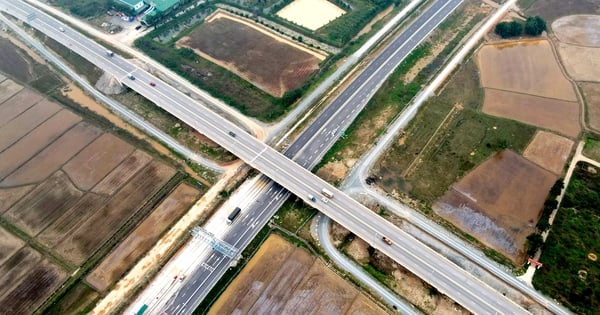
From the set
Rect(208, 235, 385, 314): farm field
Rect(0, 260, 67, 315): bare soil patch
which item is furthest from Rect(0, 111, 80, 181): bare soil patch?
Rect(208, 235, 385, 314): farm field

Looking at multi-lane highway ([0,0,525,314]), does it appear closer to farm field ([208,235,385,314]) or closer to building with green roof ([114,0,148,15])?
farm field ([208,235,385,314])

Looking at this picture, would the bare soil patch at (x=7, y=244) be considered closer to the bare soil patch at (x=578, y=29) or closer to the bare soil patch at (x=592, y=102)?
the bare soil patch at (x=592, y=102)

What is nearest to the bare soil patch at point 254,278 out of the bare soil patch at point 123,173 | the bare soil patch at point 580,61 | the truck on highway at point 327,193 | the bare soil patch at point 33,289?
the truck on highway at point 327,193

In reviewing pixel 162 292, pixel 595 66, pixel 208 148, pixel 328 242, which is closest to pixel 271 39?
pixel 208 148

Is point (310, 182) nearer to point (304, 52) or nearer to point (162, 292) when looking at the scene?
point (162, 292)

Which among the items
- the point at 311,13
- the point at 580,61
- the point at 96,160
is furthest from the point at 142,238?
the point at 580,61
